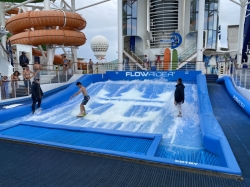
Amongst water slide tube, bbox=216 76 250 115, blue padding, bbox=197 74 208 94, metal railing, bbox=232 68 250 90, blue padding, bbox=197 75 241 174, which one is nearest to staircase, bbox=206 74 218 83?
water slide tube, bbox=216 76 250 115

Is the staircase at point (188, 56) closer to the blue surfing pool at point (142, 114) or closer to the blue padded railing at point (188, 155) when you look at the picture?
the blue surfing pool at point (142, 114)

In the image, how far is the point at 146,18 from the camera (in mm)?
21203

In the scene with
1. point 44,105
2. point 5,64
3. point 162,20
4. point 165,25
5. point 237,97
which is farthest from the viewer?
point 162,20

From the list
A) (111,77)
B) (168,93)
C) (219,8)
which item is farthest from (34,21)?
(219,8)

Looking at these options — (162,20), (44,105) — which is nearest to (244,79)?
(44,105)

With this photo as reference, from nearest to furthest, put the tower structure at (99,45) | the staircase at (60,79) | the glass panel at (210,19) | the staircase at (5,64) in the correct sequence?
the staircase at (5,64)
the staircase at (60,79)
the glass panel at (210,19)
the tower structure at (99,45)

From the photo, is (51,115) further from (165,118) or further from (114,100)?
(165,118)

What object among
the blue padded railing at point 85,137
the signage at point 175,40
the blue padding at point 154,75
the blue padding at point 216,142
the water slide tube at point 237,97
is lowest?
the blue padded railing at point 85,137

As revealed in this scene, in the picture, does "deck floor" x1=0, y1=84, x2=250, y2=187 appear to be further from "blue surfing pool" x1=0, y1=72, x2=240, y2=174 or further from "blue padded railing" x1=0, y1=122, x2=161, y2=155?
"blue padded railing" x1=0, y1=122, x2=161, y2=155

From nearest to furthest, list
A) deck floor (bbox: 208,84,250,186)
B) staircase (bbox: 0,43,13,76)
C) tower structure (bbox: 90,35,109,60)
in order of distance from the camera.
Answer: deck floor (bbox: 208,84,250,186), staircase (bbox: 0,43,13,76), tower structure (bbox: 90,35,109,60)

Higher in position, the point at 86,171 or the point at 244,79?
the point at 244,79

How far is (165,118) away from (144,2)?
17.7 metres

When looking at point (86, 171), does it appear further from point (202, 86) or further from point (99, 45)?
point (99, 45)

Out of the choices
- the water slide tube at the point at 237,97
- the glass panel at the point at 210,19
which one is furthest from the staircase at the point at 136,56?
the water slide tube at the point at 237,97
